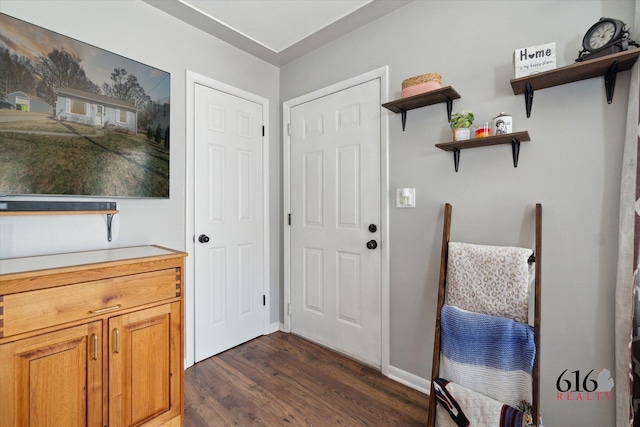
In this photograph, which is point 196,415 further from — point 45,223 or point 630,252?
point 630,252

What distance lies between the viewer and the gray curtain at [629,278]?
4.09 ft

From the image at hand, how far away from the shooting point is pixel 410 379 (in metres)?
1.99

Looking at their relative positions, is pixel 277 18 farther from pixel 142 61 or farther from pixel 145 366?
pixel 145 366

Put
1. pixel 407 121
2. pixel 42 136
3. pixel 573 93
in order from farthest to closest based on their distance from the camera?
pixel 407 121, pixel 42 136, pixel 573 93

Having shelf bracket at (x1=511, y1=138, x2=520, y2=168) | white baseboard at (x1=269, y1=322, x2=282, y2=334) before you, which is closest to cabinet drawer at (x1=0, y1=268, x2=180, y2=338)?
white baseboard at (x1=269, y1=322, x2=282, y2=334)

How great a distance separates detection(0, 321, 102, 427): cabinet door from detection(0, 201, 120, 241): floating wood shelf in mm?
665

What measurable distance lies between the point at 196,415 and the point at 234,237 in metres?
1.25

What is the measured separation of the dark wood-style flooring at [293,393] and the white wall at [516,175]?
0.28 m

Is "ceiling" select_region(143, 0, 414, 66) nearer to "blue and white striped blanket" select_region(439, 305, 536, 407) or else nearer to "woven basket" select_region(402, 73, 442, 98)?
"woven basket" select_region(402, 73, 442, 98)

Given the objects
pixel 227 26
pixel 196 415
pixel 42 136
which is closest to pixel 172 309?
pixel 196 415

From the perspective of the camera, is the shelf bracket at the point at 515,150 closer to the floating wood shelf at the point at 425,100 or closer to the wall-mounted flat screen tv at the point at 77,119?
the floating wood shelf at the point at 425,100

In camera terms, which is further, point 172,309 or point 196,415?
point 196,415

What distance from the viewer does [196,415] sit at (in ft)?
5.60
